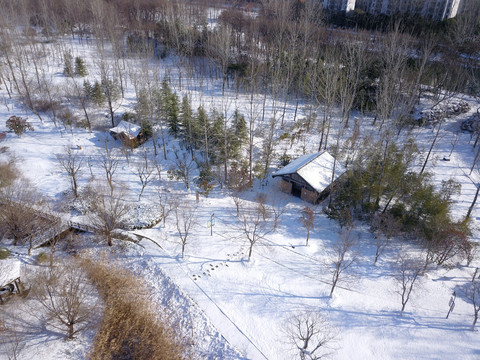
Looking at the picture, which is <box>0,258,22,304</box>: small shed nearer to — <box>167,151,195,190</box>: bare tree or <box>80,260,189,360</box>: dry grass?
<box>80,260,189,360</box>: dry grass

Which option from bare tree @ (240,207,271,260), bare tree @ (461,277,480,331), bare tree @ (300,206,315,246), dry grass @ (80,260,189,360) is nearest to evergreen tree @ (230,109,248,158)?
bare tree @ (240,207,271,260)

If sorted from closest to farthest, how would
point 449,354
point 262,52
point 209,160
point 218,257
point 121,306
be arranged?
point 449,354 → point 121,306 → point 218,257 → point 209,160 → point 262,52

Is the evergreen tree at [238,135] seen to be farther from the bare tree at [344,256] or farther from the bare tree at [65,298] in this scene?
the bare tree at [65,298]

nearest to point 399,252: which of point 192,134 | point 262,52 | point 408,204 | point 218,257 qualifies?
point 408,204

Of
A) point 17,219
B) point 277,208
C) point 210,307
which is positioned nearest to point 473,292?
point 277,208

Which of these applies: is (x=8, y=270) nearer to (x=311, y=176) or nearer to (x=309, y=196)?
(x=309, y=196)

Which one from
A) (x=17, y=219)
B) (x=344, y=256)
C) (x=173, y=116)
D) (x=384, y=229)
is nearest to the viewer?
(x=17, y=219)

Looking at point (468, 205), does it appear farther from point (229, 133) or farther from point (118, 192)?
point (118, 192)
